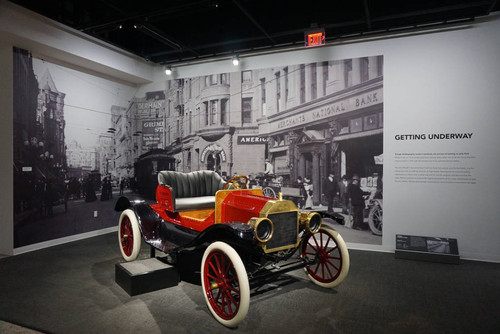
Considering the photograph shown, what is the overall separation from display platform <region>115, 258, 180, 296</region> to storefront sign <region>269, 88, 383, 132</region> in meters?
3.15

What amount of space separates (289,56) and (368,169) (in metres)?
2.33

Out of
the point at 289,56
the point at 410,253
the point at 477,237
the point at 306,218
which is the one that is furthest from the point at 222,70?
the point at 477,237

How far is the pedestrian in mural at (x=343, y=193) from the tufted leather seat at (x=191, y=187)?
1.88 meters

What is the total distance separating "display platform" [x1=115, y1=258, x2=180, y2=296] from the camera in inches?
126

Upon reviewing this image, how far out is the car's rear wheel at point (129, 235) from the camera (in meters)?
4.08

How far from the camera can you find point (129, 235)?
4.29 metres

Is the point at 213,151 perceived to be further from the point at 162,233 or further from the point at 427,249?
the point at 427,249

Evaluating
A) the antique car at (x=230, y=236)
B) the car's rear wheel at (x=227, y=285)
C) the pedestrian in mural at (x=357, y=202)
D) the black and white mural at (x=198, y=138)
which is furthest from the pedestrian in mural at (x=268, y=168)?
the car's rear wheel at (x=227, y=285)

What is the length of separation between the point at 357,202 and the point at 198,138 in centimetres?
316

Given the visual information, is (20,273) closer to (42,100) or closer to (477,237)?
(42,100)

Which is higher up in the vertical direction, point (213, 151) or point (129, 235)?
point (213, 151)

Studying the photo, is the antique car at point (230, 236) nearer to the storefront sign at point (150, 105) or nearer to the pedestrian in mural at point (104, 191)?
the pedestrian in mural at point (104, 191)

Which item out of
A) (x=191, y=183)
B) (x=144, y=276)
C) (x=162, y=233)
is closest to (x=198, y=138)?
(x=191, y=183)

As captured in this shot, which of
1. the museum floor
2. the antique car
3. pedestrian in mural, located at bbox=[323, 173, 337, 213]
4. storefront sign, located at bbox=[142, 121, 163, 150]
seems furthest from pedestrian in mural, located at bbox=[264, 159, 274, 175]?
storefront sign, located at bbox=[142, 121, 163, 150]
